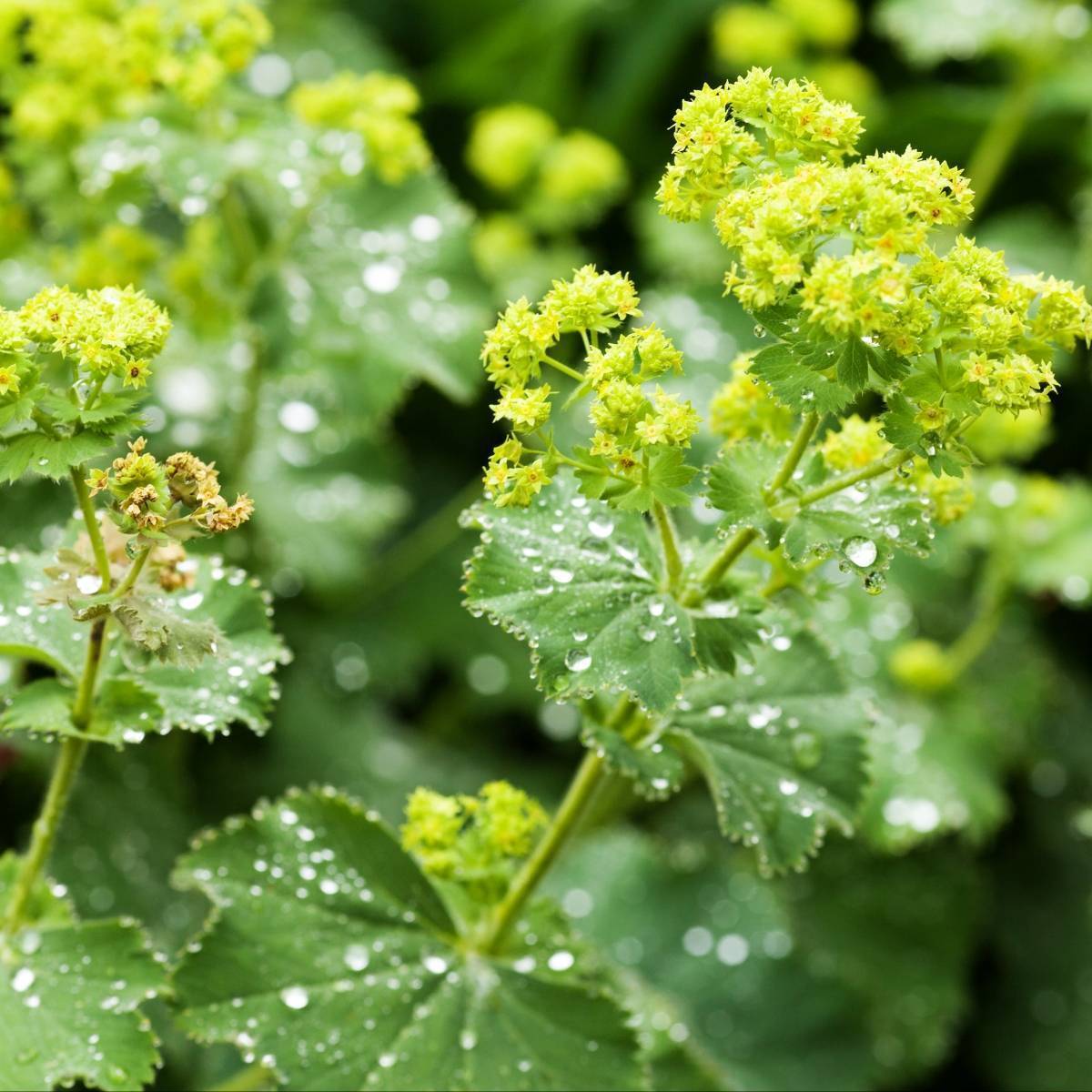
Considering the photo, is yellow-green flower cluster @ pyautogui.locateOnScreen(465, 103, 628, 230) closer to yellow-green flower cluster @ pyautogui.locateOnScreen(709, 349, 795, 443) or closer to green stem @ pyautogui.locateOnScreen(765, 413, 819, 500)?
yellow-green flower cluster @ pyautogui.locateOnScreen(709, 349, 795, 443)

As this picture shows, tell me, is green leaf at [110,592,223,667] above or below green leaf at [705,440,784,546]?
below

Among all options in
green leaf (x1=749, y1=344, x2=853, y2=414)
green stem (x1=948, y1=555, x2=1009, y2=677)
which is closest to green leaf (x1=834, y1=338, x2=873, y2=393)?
green leaf (x1=749, y1=344, x2=853, y2=414)

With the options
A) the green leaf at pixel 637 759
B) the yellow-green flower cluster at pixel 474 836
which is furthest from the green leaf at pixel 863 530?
the yellow-green flower cluster at pixel 474 836

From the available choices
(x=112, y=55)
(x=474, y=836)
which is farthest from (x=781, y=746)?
(x=112, y=55)

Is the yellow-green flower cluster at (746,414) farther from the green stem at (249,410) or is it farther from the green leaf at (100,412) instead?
the green stem at (249,410)

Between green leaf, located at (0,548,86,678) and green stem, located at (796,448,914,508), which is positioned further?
green leaf, located at (0,548,86,678)

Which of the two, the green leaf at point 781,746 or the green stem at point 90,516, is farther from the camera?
the green leaf at point 781,746
